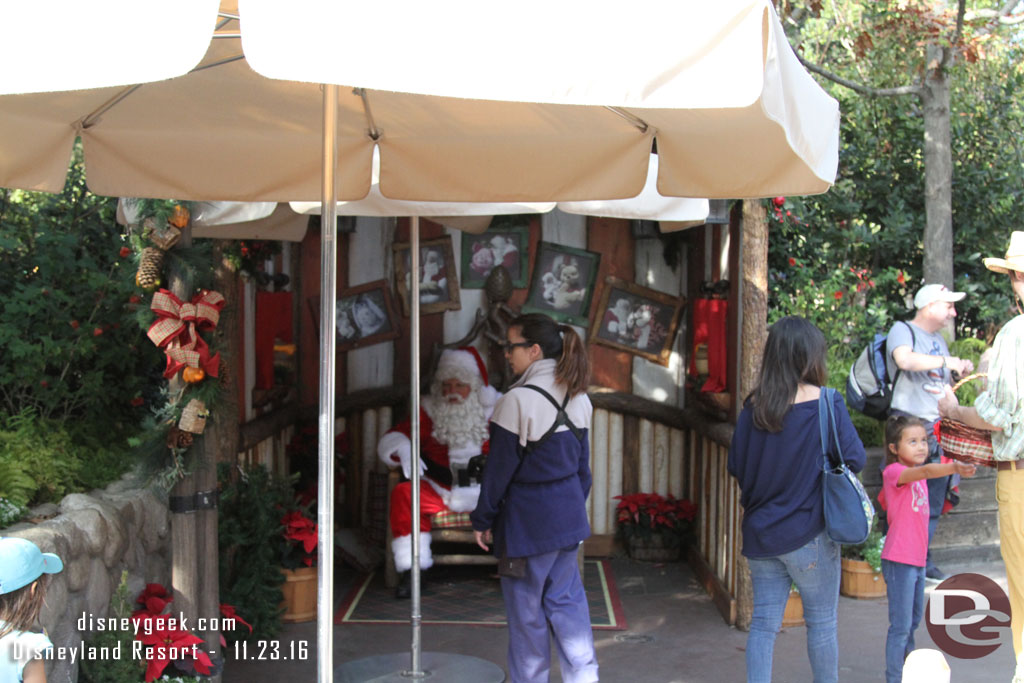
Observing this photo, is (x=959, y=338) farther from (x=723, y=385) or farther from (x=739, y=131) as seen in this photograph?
(x=739, y=131)

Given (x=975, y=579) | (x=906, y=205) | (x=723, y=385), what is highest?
(x=906, y=205)

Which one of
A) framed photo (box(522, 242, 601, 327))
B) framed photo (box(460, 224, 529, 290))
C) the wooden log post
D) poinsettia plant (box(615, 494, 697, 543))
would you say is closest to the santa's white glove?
framed photo (box(460, 224, 529, 290))

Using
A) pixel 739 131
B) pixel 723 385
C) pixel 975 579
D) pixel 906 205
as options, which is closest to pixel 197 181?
pixel 739 131

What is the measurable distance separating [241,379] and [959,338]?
6.33 metres

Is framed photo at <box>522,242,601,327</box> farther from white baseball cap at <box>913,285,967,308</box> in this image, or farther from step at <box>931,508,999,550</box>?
step at <box>931,508,999,550</box>

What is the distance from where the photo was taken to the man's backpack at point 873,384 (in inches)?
234

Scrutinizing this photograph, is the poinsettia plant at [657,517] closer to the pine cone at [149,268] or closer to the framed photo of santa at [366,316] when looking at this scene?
the framed photo of santa at [366,316]

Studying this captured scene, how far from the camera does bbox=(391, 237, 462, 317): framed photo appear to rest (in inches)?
286

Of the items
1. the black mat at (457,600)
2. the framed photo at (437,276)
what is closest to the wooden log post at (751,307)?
the black mat at (457,600)

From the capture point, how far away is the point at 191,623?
160 inches

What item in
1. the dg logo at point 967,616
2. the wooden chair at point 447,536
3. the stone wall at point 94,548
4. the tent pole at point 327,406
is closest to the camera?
the tent pole at point 327,406

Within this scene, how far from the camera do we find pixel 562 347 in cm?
421

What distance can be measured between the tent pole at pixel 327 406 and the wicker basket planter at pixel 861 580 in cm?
412

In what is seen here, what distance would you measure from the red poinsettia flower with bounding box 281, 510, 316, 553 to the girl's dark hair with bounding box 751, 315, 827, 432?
107 inches
